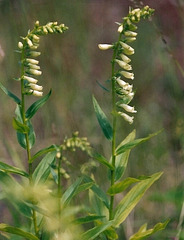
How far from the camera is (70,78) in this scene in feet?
13.2

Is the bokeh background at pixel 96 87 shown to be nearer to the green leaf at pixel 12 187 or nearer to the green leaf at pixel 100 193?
the green leaf at pixel 100 193

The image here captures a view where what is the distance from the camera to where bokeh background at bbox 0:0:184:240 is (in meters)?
3.20

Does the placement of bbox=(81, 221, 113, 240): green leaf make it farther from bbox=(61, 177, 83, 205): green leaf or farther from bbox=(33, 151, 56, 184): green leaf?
bbox=(33, 151, 56, 184): green leaf

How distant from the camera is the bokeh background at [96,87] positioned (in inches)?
126

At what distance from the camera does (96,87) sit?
4.40 meters

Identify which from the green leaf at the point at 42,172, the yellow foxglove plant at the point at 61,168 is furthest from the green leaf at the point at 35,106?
the green leaf at the point at 42,172

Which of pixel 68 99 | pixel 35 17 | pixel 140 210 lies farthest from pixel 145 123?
pixel 35 17

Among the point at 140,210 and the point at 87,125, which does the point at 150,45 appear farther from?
the point at 140,210

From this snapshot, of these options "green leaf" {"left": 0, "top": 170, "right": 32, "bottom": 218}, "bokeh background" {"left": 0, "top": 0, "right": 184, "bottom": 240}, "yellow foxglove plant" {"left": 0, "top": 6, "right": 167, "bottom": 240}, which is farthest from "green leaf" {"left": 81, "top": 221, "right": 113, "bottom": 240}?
"bokeh background" {"left": 0, "top": 0, "right": 184, "bottom": 240}

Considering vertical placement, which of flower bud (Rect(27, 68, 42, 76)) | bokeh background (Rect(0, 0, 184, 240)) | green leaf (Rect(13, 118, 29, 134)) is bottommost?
bokeh background (Rect(0, 0, 184, 240))

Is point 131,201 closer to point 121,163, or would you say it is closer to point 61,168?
point 121,163

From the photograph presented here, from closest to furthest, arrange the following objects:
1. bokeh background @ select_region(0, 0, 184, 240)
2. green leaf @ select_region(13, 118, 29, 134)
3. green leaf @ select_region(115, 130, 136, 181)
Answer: green leaf @ select_region(13, 118, 29, 134), green leaf @ select_region(115, 130, 136, 181), bokeh background @ select_region(0, 0, 184, 240)

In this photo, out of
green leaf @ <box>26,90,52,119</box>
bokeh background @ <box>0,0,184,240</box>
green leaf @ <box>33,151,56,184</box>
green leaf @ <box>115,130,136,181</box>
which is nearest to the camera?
green leaf @ <box>26,90,52,119</box>

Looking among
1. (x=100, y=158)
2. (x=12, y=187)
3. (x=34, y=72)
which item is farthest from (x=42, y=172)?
(x=34, y=72)
